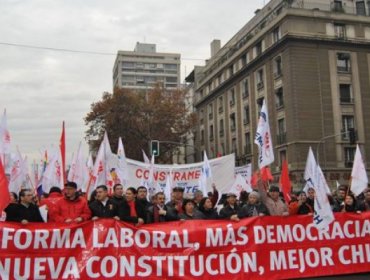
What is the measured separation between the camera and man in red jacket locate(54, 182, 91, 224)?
8.06 m

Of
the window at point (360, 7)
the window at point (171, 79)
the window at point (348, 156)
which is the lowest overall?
the window at point (348, 156)

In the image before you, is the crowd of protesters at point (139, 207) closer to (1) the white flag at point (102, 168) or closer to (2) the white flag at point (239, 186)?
(1) the white flag at point (102, 168)

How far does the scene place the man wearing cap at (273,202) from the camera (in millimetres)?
9266

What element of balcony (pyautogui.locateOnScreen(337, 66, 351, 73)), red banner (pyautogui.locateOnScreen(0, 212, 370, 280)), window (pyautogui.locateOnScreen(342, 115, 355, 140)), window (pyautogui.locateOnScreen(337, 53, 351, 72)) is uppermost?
window (pyautogui.locateOnScreen(337, 53, 351, 72))

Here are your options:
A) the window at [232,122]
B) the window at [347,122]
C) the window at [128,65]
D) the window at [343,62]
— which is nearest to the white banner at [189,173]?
the window at [347,122]

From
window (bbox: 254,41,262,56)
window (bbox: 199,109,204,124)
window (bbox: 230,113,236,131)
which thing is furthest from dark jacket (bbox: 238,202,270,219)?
window (bbox: 199,109,204,124)

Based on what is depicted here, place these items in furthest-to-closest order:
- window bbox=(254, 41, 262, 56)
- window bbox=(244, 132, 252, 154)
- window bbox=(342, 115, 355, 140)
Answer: window bbox=(244, 132, 252, 154)
window bbox=(254, 41, 262, 56)
window bbox=(342, 115, 355, 140)

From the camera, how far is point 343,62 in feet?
146

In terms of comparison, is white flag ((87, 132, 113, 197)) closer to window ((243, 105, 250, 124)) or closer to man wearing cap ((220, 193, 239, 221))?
man wearing cap ((220, 193, 239, 221))

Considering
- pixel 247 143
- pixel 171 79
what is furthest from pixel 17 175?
pixel 171 79

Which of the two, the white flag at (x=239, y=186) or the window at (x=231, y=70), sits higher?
the window at (x=231, y=70)

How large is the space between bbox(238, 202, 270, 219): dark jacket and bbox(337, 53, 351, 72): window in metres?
37.3

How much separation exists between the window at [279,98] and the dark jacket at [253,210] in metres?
35.2

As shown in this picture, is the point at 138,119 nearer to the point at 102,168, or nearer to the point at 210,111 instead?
the point at 210,111
